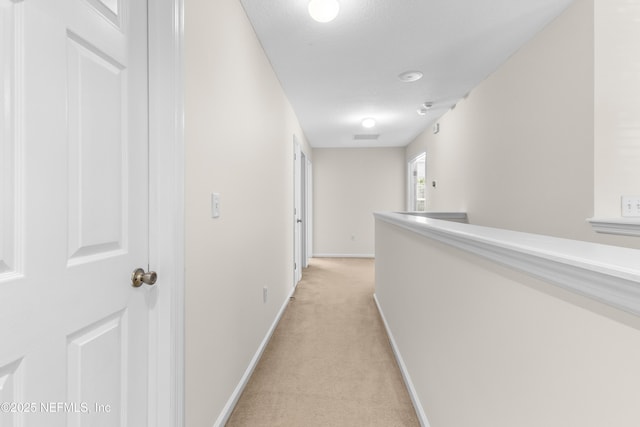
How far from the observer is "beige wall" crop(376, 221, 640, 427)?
19.5 inches

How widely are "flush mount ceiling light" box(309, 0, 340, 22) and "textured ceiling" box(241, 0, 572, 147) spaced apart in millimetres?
97

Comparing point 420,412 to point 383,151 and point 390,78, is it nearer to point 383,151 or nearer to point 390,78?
point 390,78

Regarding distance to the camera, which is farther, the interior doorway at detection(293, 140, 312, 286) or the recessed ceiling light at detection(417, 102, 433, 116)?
the interior doorway at detection(293, 140, 312, 286)

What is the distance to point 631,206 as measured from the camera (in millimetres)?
1797

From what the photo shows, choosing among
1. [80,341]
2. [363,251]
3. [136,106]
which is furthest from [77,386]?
[363,251]

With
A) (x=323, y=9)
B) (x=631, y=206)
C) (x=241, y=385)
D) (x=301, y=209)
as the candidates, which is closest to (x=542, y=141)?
(x=631, y=206)

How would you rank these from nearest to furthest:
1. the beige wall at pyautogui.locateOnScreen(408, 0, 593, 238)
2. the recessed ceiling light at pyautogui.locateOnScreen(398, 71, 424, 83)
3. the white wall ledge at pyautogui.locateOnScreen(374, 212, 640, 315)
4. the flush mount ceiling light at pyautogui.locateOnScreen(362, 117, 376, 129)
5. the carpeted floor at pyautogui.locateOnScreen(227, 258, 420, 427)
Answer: the white wall ledge at pyautogui.locateOnScreen(374, 212, 640, 315) < the carpeted floor at pyautogui.locateOnScreen(227, 258, 420, 427) < the beige wall at pyautogui.locateOnScreen(408, 0, 593, 238) < the recessed ceiling light at pyautogui.locateOnScreen(398, 71, 424, 83) < the flush mount ceiling light at pyautogui.locateOnScreen(362, 117, 376, 129)

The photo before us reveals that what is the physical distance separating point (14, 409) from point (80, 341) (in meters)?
0.18

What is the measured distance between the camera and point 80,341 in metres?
0.80

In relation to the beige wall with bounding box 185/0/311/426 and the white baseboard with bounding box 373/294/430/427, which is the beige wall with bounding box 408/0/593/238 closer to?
the white baseboard with bounding box 373/294/430/427

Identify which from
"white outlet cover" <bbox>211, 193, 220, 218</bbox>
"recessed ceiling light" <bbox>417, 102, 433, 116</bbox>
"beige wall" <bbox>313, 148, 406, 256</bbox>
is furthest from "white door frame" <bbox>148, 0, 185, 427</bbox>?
"beige wall" <bbox>313, 148, 406, 256</bbox>

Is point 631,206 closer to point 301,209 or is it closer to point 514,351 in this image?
point 514,351

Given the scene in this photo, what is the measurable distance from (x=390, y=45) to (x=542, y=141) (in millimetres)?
1328

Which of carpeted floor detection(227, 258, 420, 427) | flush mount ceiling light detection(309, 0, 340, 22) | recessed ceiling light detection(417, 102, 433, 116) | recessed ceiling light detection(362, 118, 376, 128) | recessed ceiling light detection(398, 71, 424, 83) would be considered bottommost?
carpeted floor detection(227, 258, 420, 427)
